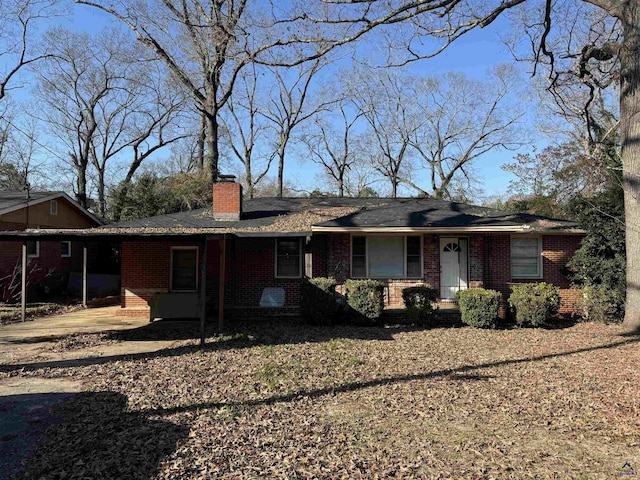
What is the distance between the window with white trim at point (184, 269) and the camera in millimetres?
12812

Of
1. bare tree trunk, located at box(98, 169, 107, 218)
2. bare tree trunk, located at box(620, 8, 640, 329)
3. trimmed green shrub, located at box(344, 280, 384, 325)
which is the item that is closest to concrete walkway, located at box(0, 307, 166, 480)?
trimmed green shrub, located at box(344, 280, 384, 325)

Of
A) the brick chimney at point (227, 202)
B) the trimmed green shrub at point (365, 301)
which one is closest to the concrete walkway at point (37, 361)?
the brick chimney at point (227, 202)

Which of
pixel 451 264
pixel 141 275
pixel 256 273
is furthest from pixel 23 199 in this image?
pixel 451 264

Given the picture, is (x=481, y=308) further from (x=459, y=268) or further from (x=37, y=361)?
(x=37, y=361)

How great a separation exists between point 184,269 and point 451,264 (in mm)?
7890

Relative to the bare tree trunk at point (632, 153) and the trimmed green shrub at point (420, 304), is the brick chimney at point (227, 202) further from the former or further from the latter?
the bare tree trunk at point (632, 153)

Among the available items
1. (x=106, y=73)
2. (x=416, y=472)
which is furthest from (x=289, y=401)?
(x=106, y=73)

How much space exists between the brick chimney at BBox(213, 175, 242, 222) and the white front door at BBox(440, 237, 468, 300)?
628cm

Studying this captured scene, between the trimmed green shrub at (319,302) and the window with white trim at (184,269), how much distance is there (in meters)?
3.84

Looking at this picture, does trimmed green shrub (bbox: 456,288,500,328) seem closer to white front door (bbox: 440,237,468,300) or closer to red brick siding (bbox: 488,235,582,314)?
white front door (bbox: 440,237,468,300)

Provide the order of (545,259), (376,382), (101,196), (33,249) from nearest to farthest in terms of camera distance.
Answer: (376,382), (545,259), (33,249), (101,196)

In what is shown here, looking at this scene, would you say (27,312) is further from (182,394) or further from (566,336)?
(566,336)

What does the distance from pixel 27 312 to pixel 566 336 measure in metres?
14.7

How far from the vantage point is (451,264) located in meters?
12.6
